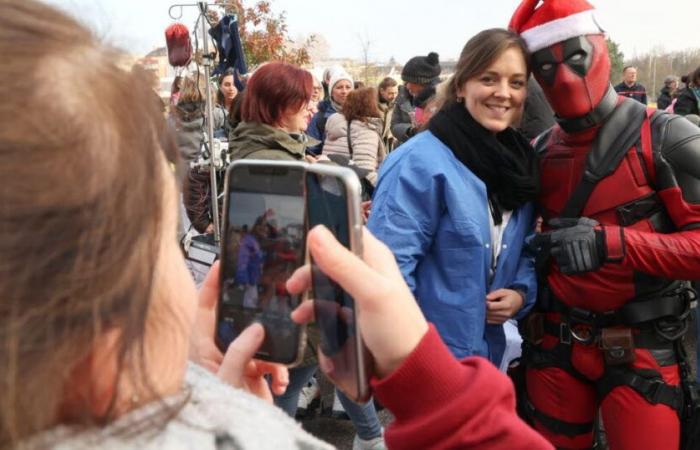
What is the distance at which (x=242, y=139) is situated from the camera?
3211 millimetres

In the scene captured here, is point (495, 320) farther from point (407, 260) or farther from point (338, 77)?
point (338, 77)

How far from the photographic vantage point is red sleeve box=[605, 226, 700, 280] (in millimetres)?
2127

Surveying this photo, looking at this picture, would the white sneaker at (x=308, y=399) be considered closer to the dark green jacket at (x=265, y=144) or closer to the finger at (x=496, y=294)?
the dark green jacket at (x=265, y=144)

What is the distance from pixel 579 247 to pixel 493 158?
0.42 m

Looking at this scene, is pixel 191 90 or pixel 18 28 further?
pixel 191 90

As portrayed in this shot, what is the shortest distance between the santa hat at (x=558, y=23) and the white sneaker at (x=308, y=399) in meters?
2.44

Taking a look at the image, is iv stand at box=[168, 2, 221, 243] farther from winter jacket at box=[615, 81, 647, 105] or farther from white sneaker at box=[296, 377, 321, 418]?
winter jacket at box=[615, 81, 647, 105]

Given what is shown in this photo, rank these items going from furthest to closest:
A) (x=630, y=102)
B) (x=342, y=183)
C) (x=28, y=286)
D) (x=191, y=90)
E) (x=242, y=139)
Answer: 1. (x=191, y=90)
2. (x=242, y=139)
3. (x=630, y=102)
4. (x=342, y=183)
5. (x=28, y=286)

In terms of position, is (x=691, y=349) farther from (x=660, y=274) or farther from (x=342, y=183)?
(x=342, y=183)

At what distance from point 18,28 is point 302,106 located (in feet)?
8.98

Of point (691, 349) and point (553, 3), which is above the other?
point (553, 3)

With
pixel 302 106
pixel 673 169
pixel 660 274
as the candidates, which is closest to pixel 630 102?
pixel 673 169

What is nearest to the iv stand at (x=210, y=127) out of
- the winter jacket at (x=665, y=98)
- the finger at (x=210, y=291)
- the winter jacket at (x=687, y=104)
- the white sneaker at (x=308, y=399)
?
the white sneaker at (x=308, y=399)

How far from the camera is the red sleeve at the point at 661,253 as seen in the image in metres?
2.13
